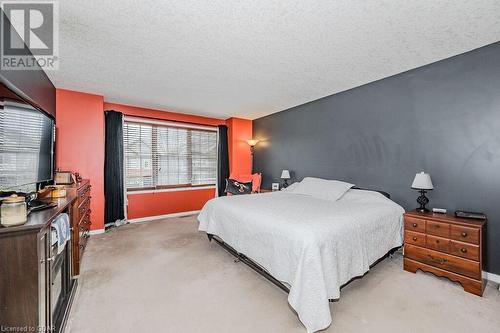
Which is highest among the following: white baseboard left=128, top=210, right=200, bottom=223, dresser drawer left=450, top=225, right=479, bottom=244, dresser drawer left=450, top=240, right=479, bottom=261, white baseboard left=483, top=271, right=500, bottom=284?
dresser drawer left=450, top=225, right=479, bottom=244

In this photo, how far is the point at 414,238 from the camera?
96.7 inches

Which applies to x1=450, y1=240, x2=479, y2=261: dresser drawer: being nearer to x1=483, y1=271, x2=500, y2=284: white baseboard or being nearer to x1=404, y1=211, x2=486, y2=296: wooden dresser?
x1=404, y1=211, x2=486, y2=296: wooden dresser

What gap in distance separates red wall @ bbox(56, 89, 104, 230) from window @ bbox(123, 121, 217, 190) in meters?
0.66

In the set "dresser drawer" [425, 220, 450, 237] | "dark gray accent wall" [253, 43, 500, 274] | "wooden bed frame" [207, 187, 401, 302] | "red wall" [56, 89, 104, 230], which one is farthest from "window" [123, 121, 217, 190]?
"dresser drawer" [425, 220, 450, 237]

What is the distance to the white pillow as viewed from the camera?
3.28 m

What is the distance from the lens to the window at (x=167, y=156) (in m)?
4.62

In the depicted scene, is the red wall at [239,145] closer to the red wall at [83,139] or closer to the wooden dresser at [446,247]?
the red wall at [83,139]

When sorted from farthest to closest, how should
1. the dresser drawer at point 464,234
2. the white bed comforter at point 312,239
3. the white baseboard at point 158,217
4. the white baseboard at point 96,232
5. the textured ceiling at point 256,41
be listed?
1. the white baseboard at point 158,217
2. the white baseboard at point 96,232
3. the dresser drawer at point 464,234
4. the textured ceiling at point 256,41
5. the white bed comforter at point 312,239

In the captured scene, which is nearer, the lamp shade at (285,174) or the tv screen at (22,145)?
the tv screen at (22,145)

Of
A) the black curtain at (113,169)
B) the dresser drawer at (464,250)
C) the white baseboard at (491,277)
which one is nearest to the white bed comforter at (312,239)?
the dresser drawer at (464,250)

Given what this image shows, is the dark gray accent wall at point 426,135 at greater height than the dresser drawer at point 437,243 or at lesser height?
greater

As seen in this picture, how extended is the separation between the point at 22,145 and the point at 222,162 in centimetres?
410

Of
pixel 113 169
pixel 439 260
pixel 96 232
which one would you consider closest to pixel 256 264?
pixel 439 260

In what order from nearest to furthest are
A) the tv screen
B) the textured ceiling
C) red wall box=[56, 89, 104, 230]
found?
the tv screen
the textured ceiling
red wall box=[56, 89, 104, 230]
